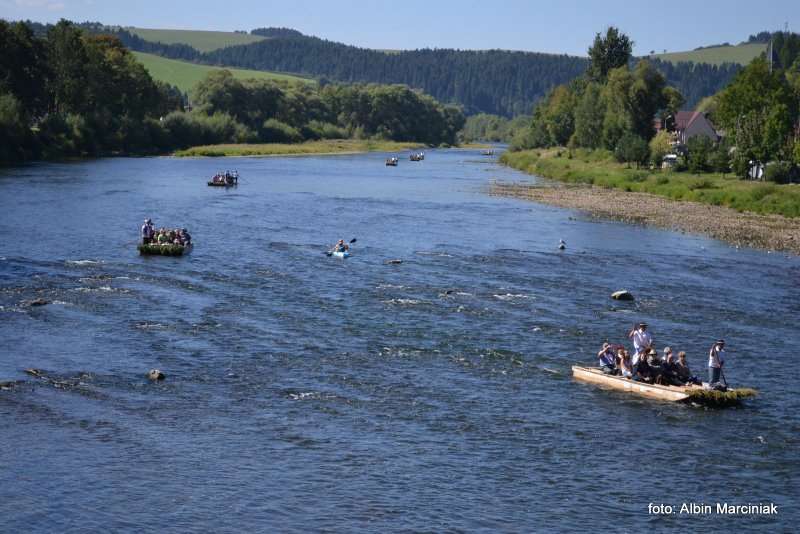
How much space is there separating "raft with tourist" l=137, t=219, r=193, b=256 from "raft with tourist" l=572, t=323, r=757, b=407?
30.4 metres

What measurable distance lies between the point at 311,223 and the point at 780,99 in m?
63.3

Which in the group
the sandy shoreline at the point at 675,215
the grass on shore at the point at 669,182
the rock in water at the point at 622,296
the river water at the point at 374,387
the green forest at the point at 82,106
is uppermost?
the green forest at the point at 82,106

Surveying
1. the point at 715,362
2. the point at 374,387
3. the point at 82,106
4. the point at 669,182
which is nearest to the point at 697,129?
the point at 669,182

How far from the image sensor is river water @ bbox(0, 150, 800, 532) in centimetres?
2586

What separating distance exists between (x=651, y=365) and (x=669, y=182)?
76149 mm

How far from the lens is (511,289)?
5219cm

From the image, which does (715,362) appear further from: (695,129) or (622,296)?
(695,129)

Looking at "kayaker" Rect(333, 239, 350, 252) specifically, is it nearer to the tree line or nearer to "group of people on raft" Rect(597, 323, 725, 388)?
"group of people on raft" Rect(597, 323, 725, 388)

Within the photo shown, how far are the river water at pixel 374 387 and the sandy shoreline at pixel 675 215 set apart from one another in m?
6.34

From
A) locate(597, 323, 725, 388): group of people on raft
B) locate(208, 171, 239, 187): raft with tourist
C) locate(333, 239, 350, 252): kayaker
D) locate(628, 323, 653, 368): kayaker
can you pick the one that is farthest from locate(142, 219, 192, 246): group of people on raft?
locate(208, 171, 239, 187): raft with tourist

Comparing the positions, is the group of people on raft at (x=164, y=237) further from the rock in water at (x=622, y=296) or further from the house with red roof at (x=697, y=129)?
the house with red roof at (x=697, y=129)

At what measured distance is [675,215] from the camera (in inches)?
3415

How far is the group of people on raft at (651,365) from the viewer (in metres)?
34.7

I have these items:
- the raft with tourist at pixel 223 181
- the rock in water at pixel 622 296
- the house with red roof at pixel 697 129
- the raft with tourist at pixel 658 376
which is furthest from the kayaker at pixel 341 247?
the house with red roof at pixel 697 129
